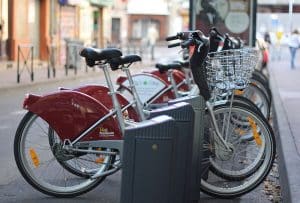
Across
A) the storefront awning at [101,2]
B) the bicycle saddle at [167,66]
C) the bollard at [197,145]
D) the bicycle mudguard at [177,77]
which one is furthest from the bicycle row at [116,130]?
the storefront awning at [101,2]

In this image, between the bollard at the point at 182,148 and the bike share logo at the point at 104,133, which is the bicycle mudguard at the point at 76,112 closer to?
the bike share logo at the point at 104,133

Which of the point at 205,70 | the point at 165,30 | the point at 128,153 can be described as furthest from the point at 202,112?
the point at 165,30

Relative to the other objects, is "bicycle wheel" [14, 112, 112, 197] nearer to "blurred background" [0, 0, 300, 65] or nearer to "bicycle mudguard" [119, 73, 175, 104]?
"bicycle mudguard" [119, 73, 175, 104]

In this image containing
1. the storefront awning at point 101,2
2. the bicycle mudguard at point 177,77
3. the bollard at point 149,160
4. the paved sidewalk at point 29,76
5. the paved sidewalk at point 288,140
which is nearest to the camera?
the bollard at point 149,160

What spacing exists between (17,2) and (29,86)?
26.9ft

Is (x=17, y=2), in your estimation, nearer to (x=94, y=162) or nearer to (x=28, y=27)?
(x=28, y=27)

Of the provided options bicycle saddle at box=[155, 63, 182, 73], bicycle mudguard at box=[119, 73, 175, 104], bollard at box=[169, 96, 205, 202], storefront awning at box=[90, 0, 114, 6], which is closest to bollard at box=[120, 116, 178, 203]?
bollard at box=[169, 96, 205, 202]

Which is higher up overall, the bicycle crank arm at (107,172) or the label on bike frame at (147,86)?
the label on bike frame at (147,86)

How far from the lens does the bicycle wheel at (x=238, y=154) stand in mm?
5344

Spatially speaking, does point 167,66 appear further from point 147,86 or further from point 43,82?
point 43,82

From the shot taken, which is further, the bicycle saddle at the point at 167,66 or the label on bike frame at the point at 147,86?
the label on bike frame at the point at 147,86

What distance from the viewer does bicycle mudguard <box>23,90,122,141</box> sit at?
514cm

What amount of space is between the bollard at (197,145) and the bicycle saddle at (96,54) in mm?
728

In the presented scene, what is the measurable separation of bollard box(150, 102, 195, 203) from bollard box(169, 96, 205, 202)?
0.70 feet
